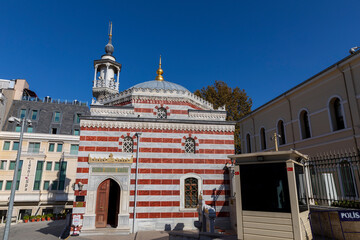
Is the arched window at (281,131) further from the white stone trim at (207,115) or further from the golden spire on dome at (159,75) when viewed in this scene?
the golden spire on dome at (159,75)

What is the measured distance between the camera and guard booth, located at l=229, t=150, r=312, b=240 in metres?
7.18

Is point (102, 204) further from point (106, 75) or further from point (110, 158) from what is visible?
point (106, 75)

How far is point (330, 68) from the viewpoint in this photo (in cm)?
1641

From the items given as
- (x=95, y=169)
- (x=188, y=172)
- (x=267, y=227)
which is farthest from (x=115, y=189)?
(x=267, y=227)

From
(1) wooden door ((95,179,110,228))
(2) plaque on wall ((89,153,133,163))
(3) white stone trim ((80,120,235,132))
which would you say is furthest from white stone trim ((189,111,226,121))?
(1) wooden door ((95,179,110,228))

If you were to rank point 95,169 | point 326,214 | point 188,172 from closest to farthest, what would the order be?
point 326,214 < point 95,169 < point 188,172

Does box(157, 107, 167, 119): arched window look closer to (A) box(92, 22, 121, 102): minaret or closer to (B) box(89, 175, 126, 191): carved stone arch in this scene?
(B) box(89, 175, 126, 191): carved stone arch

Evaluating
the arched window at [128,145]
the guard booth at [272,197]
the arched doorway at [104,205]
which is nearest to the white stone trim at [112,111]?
the arched window at [128,145]

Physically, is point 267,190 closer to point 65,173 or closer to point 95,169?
point 95,169

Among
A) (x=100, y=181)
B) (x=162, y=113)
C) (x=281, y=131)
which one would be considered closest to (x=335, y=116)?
(x=281, y=131)

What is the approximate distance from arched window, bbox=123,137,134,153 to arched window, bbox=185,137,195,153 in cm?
404

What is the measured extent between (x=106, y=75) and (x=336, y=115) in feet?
74.5

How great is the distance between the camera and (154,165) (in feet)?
50.8

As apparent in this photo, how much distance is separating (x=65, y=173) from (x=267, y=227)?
1113 inches
